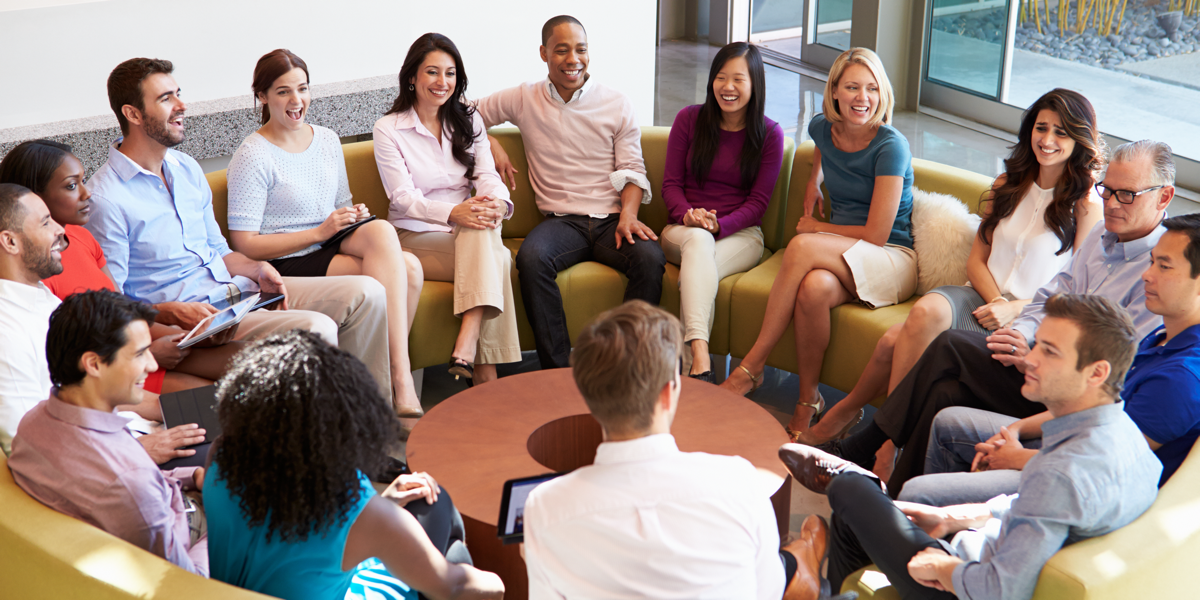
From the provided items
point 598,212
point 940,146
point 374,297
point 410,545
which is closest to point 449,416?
point 374,297

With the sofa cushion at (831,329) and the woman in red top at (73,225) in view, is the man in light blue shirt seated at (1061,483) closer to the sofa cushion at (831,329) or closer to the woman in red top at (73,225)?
the sofa cushion at (831,329)

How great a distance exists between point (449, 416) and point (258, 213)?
120cm

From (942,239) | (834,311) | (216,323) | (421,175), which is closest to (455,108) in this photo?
(421,175)

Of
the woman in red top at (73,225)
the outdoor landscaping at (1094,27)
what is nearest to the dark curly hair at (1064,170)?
the woman in red top at (73,225)

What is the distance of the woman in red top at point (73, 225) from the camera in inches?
101

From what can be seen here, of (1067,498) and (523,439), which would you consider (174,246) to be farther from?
(1067,498)

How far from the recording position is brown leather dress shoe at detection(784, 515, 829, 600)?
1875 mm

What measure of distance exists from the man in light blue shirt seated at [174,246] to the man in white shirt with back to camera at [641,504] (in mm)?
1703

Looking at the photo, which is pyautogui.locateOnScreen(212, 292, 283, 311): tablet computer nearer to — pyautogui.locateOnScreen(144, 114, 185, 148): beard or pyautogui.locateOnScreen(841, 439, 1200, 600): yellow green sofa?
pyautogui.locateOnScreen(144, 114, 185, 148): beard

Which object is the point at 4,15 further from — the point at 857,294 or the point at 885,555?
the point at 885,555

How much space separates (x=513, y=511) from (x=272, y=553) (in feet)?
1.35

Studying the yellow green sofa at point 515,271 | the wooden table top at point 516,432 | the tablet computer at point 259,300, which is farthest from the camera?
the yellow green sofa at point 515,271

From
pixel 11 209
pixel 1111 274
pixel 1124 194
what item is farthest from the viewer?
pixel 1111 274

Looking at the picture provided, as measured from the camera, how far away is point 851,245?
10.7 feet
